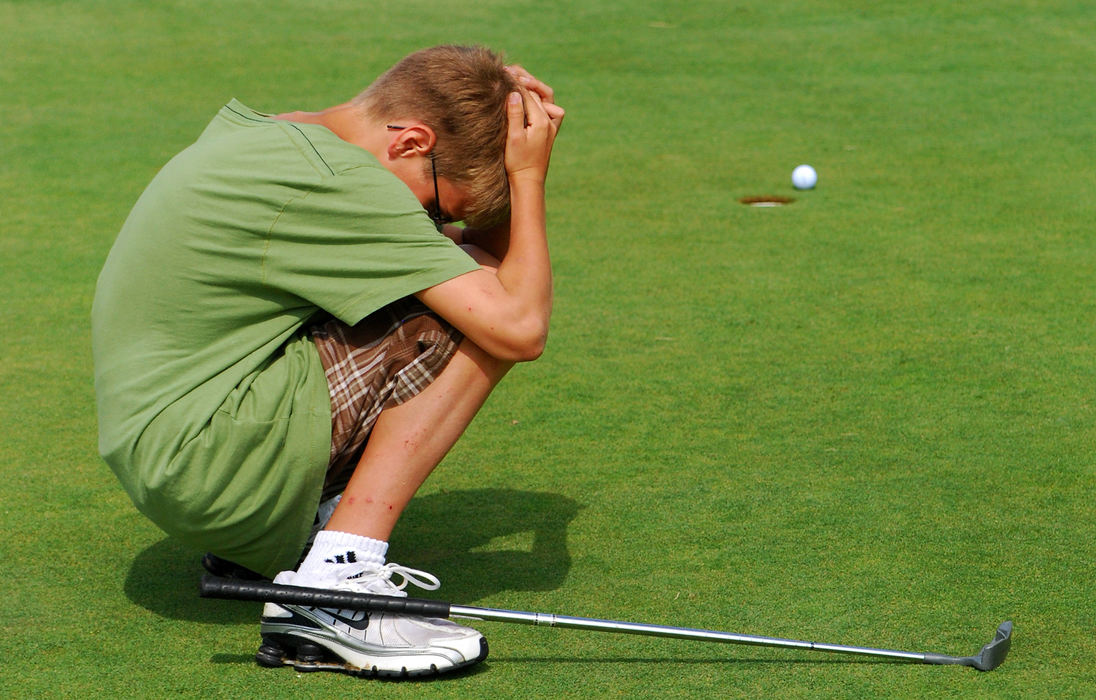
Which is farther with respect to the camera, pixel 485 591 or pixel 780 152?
pixel 780 152

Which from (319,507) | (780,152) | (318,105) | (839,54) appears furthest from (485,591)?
(839,54)

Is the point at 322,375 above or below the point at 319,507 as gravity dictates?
above

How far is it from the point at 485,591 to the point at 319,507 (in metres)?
0.36

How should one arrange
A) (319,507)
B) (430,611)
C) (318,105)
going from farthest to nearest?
(318,105) < (319,507) < (430,611)

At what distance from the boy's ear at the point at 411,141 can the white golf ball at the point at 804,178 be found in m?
3.93

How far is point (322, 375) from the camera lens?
2232mm

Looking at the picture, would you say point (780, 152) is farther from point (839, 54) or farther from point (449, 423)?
point (449, 423)

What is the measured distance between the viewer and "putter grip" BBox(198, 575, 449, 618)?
6.88 feet

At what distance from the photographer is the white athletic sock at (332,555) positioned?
219 cm

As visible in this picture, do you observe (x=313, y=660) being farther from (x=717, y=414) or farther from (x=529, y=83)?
(x=717, y=414)

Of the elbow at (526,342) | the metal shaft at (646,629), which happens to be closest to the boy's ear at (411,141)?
the elbow at (526,342)

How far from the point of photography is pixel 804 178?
596 centimetres

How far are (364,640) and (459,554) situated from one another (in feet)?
1.78

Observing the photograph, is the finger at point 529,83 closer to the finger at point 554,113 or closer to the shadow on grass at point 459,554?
the finger at point 554,113
